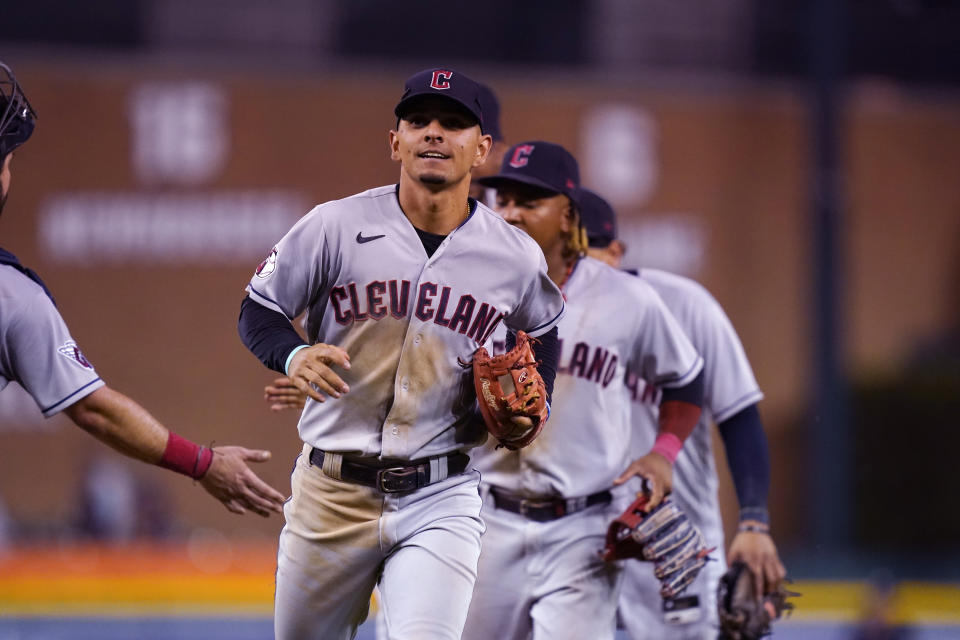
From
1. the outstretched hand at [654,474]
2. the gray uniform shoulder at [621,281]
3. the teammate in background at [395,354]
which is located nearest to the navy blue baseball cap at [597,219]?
the gray uniform shoulder at [621,281]

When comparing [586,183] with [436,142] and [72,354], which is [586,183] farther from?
[72,354]

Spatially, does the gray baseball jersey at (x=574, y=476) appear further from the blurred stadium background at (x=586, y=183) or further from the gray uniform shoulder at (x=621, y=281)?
the blurred stadium background at (x=586, y=183)

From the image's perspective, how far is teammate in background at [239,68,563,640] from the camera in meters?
3.30

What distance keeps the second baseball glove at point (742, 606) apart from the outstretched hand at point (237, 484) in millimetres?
1604

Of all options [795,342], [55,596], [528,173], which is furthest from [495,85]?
[528,173]

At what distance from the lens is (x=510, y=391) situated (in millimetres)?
3299

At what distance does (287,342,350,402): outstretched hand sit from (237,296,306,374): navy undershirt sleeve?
0.13 meters

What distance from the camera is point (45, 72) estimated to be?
1284cm

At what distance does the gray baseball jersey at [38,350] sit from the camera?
2902 millimetres

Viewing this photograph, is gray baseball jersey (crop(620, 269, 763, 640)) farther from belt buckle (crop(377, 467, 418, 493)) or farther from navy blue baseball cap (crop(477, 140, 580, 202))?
belt buckle (crop(377, 467, 418, 493))

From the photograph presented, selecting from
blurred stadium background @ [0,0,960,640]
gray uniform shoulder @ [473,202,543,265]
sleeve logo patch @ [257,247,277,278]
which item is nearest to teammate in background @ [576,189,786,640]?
gray uniform shoulder @ [473,202,543,265]

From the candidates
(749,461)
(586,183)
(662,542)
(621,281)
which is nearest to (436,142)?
(621,281)

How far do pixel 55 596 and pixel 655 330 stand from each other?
443cm

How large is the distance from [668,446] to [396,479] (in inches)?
42.3
